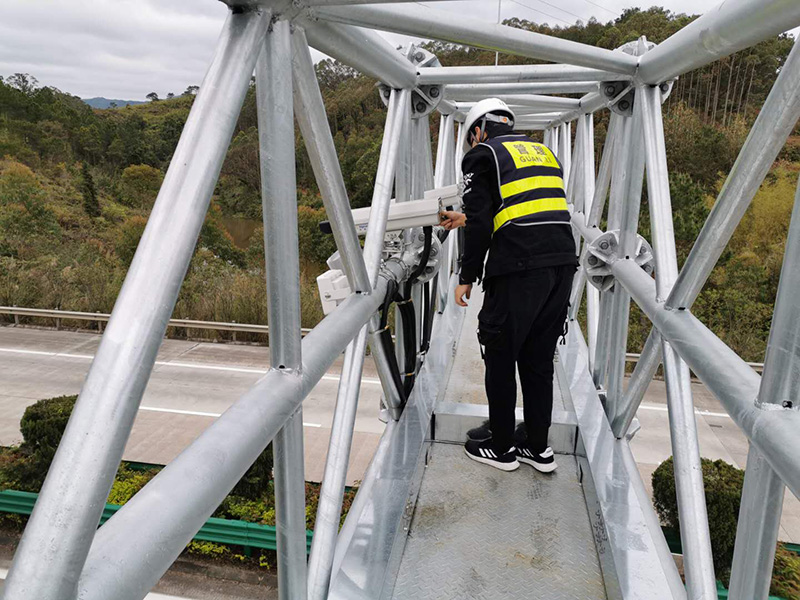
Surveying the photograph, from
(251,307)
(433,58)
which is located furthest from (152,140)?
(433,58)

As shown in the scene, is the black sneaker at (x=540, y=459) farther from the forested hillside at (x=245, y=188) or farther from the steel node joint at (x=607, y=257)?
the forested hillside at (x=245, y=188)

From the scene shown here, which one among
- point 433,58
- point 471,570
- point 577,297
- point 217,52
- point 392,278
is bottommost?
point 471,570

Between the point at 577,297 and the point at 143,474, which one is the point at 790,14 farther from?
the point at 143,474

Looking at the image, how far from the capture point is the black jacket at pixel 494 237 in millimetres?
2812

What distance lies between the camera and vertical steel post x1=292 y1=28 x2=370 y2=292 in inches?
64.1

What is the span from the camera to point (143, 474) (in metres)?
9.90

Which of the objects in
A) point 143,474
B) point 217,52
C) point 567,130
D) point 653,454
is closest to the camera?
point 217,52

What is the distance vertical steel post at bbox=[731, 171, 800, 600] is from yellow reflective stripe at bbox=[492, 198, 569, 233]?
67.1 inches

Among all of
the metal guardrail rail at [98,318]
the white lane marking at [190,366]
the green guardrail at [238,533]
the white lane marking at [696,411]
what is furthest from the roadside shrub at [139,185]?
the green guardrail at [238,533]

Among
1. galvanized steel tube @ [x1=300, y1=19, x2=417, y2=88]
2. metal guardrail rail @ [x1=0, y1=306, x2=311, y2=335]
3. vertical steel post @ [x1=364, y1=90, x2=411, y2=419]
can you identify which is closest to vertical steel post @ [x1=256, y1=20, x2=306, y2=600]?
galvanized steel tube @ [x1=300, y1=19, x2=417, y2=88]

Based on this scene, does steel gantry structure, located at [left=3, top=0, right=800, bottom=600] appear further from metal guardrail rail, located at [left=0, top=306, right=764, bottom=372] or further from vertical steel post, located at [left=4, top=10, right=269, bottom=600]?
metal guardrail rail, located at [left=0, top=306, right=764, bottom=372]

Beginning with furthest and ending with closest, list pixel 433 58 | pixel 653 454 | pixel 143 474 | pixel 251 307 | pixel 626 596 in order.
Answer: pixel 251 307 → pixel 653 454 → pixel 143 474 → pixel 433 58 → pixel 626 596

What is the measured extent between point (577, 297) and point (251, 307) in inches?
559

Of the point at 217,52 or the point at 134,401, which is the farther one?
the point at 217,52
